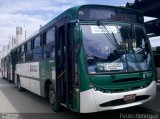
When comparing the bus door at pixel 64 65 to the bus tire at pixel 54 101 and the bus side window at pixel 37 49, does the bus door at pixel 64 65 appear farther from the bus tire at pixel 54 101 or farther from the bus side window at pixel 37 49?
the bus side window at pixel 37 49

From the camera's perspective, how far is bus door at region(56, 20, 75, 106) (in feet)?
25.2

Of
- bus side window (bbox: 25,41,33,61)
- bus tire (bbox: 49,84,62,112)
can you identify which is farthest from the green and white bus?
bus side window (bbox: 25,41,33,61)

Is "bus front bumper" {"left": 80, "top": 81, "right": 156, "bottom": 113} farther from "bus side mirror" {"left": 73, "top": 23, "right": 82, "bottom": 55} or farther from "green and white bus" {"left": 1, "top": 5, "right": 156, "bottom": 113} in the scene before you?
"bus side mirror" {"left": 73, "top": 23, "right": 82, "bottom": 55}

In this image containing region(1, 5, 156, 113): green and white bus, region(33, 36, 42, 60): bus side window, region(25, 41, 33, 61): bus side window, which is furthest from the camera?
region(25, 41, 33, 61): bus side window

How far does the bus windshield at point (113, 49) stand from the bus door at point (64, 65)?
58cm

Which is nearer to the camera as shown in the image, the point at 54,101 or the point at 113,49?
the point at 113,49

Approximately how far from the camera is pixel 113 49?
7.36m

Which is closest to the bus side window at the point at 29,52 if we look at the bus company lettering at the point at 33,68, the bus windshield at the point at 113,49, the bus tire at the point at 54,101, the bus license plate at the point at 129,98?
the bus company lettering at the point at 33,68

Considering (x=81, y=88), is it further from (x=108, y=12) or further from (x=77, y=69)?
(x=108, y=12)

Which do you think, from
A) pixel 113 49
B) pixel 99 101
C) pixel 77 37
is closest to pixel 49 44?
pixel 77 37

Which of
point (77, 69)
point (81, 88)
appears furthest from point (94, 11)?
point (81, 88)

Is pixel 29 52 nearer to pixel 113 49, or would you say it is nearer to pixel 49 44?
pixel 49 44

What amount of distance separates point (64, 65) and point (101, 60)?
61.8 inches

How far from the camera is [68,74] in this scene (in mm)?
7762
